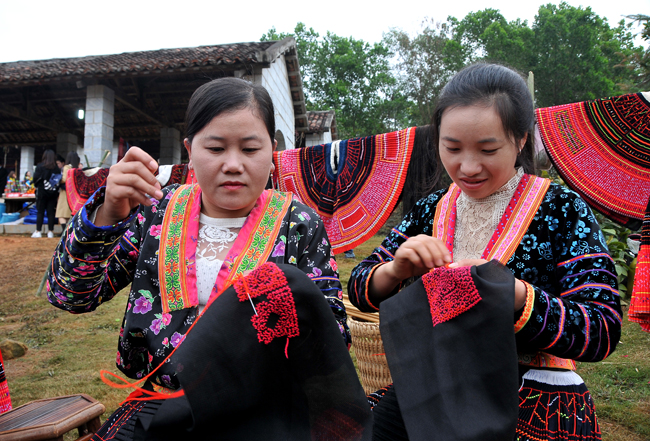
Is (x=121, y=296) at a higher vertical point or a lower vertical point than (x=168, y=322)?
lower

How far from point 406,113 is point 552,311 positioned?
96.7 ft

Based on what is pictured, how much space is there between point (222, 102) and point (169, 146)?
13.0 meters

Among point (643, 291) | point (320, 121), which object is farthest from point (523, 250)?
point (320, 121)

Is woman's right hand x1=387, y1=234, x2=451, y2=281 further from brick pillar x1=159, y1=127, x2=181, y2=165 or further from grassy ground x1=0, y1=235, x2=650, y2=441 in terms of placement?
brick pillar x1=159, y1=127, x2=181, y2=165

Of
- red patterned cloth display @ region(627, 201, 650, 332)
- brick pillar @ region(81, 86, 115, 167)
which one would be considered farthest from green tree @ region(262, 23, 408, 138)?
red patterned cloth display @ region(627, 201, 650, 332)

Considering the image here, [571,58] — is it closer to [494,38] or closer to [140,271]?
[494,38]

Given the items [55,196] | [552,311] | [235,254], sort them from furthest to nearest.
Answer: [55,196], [235,254], [552,311]

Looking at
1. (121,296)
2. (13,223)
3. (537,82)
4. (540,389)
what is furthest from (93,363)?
(537,82)

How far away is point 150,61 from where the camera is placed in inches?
371

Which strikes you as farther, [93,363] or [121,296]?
[121,296]

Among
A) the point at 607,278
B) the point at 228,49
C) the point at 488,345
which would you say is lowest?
the point at 488,345

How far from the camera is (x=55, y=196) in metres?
9.85

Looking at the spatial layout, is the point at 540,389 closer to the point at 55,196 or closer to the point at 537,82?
the point at 55,196

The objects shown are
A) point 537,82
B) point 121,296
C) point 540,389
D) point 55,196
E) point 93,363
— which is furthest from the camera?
point 537,82
